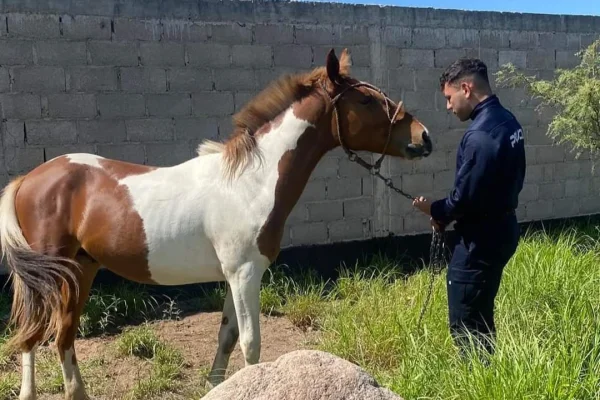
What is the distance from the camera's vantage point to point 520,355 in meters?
3.01

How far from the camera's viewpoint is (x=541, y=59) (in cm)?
807

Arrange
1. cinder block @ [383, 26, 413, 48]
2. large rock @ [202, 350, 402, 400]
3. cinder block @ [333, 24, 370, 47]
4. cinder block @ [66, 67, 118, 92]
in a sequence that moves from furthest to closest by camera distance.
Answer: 1. cinder block @ [383, 26, 413, 48]
2. cinder block @ [333, 24, 370, 47]
3. cinder block @ [66, 67, 118, 92]
4. large rock @ [202, 350, 402, 400]

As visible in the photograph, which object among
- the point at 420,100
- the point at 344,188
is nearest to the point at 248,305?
the point at 344,188

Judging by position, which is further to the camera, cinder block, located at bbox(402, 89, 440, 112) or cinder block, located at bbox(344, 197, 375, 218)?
cinder block, located at bbox(402, 89, 440, 112)

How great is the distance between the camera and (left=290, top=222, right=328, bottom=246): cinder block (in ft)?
21.3

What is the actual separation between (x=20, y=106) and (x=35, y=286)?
225cm

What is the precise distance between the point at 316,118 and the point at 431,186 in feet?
13.0

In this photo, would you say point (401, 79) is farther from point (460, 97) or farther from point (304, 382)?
point (304, 382)

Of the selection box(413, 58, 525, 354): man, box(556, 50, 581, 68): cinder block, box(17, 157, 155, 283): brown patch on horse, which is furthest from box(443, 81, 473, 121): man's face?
box(556, 50, 581, 68): cinder block

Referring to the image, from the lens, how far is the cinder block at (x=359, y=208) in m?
6.84

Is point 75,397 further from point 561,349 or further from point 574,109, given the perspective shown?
point 574,109

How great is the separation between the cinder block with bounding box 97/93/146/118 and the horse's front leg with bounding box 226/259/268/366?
271 cm

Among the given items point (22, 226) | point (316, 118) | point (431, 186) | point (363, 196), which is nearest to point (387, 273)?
point (363, 196)

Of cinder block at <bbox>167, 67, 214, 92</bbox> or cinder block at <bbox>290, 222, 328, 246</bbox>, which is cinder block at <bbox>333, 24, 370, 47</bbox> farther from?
cinder block at <bbox>290, 222, 328, 246</bbox>
